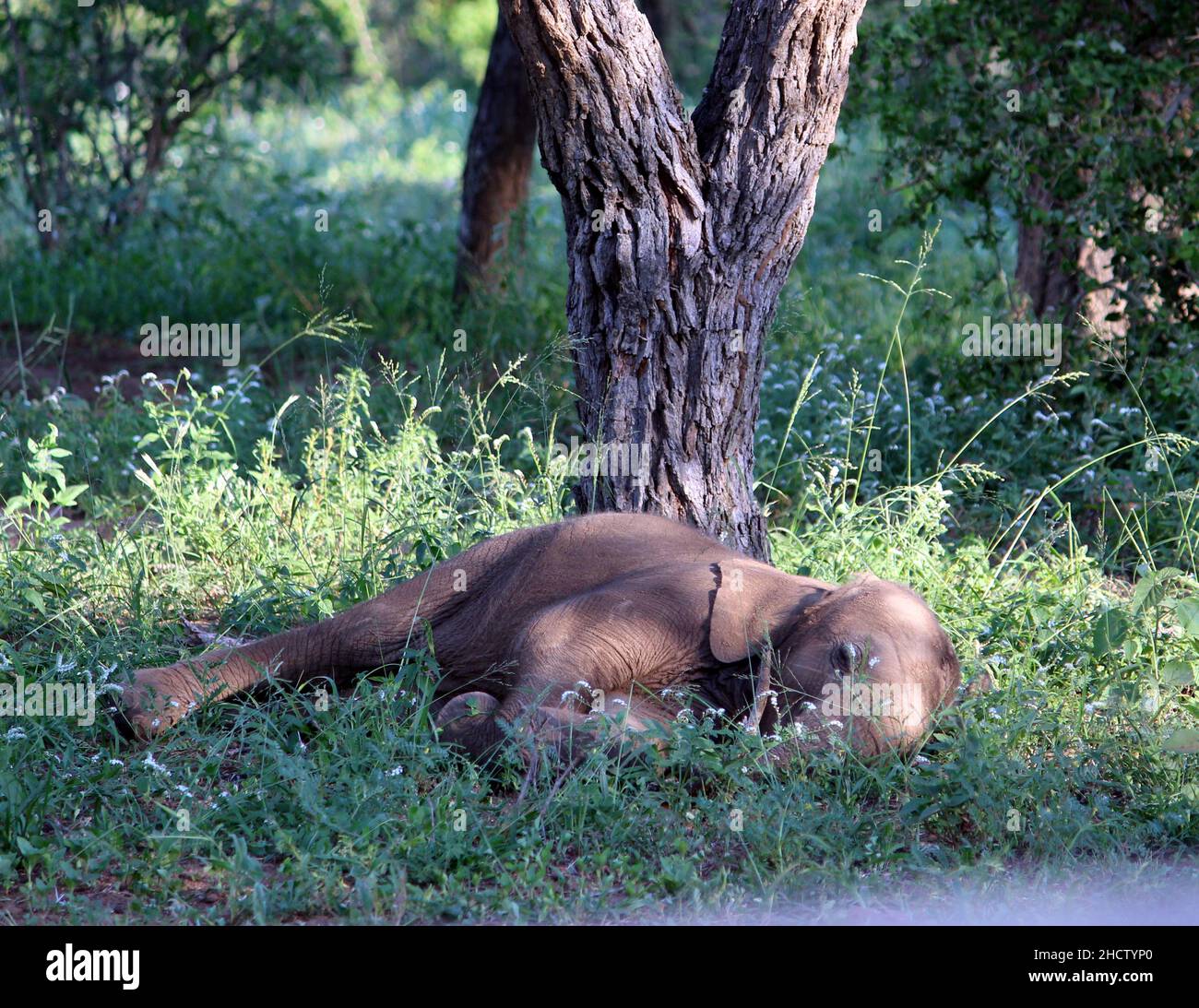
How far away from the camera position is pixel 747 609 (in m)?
4.05

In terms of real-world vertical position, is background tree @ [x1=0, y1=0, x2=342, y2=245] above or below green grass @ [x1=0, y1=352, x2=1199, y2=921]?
above

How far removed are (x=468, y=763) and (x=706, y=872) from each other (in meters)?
0.71

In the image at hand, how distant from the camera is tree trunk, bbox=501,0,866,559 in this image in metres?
4.57

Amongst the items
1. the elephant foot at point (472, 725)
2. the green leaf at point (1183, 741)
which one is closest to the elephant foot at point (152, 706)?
the elephant foot at point (472, 725)

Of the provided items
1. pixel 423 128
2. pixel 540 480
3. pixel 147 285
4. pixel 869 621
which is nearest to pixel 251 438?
pixel 540 480

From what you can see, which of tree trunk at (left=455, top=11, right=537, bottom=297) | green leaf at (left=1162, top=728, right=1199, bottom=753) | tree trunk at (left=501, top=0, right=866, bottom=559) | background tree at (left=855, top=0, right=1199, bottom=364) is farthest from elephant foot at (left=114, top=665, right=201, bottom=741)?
tree trunk at (left=455, top=11, right=537, bottom=297)

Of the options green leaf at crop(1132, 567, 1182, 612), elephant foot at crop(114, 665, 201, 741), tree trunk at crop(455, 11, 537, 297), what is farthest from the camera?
tree trunk at crop(455, 11, 537, 297)

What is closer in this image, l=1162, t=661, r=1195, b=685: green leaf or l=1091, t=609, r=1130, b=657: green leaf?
l=1162, t=661, r=1195, b=685: green leaf

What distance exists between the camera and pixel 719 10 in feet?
54.1

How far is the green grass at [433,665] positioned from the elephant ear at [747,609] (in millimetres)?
283

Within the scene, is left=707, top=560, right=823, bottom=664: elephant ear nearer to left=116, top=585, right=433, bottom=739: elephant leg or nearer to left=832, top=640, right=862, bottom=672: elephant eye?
left=832, top=640, right=862, bottom=672: elephant eye

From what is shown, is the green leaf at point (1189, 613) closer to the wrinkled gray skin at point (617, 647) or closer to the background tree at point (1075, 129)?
the wrinkled gray skin at point (617, 647)

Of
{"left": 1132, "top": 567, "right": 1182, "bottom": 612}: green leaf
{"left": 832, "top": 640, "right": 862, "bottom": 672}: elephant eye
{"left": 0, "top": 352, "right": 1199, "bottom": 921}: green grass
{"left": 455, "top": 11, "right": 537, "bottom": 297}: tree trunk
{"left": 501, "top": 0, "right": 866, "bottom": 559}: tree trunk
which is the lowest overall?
{"left": 0, "top": 352, "right": 1199, "bottom": 921}: green grass

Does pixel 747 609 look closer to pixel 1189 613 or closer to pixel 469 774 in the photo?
pixel 469 774
